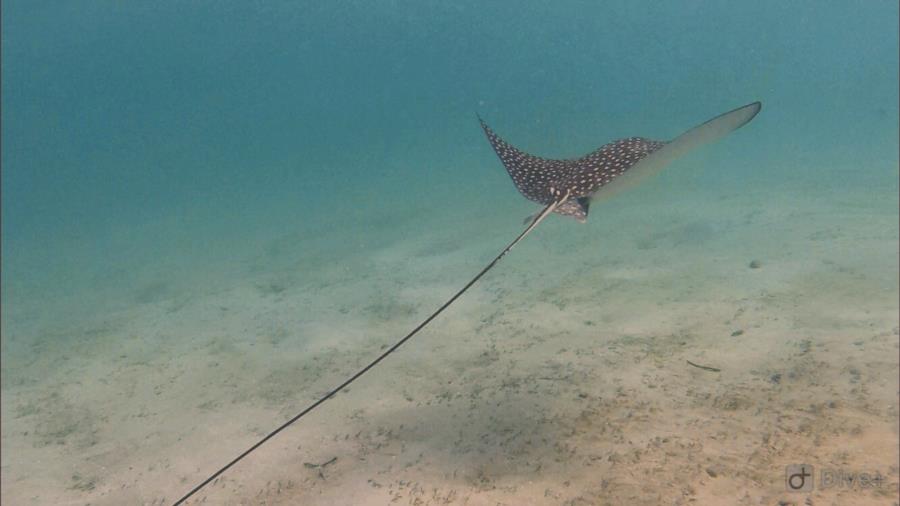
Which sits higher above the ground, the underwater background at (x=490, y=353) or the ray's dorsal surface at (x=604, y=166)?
the ray's dorsal surface at (x=604, y=166)

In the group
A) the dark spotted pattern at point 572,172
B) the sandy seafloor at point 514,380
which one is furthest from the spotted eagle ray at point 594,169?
the sandy seafloor at point 514,380

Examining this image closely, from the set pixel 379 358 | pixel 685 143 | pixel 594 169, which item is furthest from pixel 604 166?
pixel 379 358

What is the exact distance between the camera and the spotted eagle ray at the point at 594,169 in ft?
10.7

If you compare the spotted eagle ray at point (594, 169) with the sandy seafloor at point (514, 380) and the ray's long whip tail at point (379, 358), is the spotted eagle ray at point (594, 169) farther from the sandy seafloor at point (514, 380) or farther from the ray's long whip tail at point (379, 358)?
the sandy seafloor at point (514, 380)

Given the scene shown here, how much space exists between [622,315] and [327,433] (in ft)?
12.2

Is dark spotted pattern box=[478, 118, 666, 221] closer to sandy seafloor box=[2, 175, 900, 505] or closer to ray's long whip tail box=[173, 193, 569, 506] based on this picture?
ray's long whip tail box=[173, 193, 569, 506]

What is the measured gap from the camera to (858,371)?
3.81 m

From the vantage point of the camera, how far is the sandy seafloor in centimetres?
315

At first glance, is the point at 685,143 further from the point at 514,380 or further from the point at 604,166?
the point at 514,380

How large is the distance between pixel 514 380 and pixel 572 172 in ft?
6.84

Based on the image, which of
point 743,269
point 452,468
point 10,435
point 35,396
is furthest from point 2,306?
point 743,269

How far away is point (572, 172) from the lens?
14.3ft

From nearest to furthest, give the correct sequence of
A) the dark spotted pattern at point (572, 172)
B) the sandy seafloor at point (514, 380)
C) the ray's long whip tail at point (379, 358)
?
1. the ray's long whip tail at point (379, 358)
2. the sandy seafloor at point (514, 380)
3. the dark spotted pattern at point (572, 172)

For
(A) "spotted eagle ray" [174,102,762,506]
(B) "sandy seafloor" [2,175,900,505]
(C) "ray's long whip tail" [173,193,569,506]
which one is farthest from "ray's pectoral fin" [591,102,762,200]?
(B) "sandy seafloor" [2,175,900,505]
